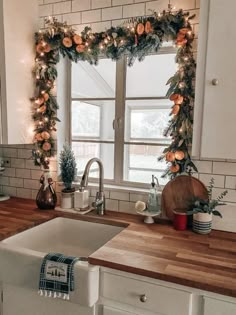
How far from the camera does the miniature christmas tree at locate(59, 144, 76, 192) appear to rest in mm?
1938

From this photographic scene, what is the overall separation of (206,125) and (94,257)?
81cm

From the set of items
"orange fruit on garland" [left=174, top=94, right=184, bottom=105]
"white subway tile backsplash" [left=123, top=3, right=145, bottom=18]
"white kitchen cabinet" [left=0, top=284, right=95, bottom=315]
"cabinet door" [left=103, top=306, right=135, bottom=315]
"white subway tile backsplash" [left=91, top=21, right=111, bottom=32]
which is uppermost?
"white subway tile backsplash" [left=123, top=3, right=145, bottom=18]

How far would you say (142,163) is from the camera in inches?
78.1

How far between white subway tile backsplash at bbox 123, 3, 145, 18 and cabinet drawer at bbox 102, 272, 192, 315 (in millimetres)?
1519

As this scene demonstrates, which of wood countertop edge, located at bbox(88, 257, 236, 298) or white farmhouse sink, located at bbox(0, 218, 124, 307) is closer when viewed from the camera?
wood countertop edge, located at bbox(88, 257, 236, 298)

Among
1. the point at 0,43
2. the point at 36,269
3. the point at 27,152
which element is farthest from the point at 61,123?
the point at 36,269

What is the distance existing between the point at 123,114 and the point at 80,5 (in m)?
0.79

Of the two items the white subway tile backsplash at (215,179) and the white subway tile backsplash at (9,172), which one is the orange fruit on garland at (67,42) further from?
the white subway tile backsplash at (215,179)

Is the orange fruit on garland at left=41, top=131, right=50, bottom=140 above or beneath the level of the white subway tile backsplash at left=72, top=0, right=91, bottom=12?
beneath

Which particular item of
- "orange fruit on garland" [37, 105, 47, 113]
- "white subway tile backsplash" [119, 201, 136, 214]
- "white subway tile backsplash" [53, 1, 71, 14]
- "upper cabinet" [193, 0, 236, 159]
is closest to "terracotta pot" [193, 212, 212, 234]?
"upper cabinet" [193, 0, 236, 159]

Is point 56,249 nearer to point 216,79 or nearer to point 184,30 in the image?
point 216,79

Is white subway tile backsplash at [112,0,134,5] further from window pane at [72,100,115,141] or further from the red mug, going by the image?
the red mug

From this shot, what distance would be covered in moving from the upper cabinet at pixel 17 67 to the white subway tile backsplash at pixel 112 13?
20.6 inches

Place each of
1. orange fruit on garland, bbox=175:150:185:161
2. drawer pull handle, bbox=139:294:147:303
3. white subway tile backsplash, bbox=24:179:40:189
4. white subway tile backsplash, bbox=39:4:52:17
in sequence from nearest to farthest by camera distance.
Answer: drawer pull handle, bbox=139:294:147:303
orange fruit on garland, bbox=175:150:185:161
white subway tile backsplash, bbox=39:4:52:17
white subway tile backsplash, bbox=24:179:40:189
